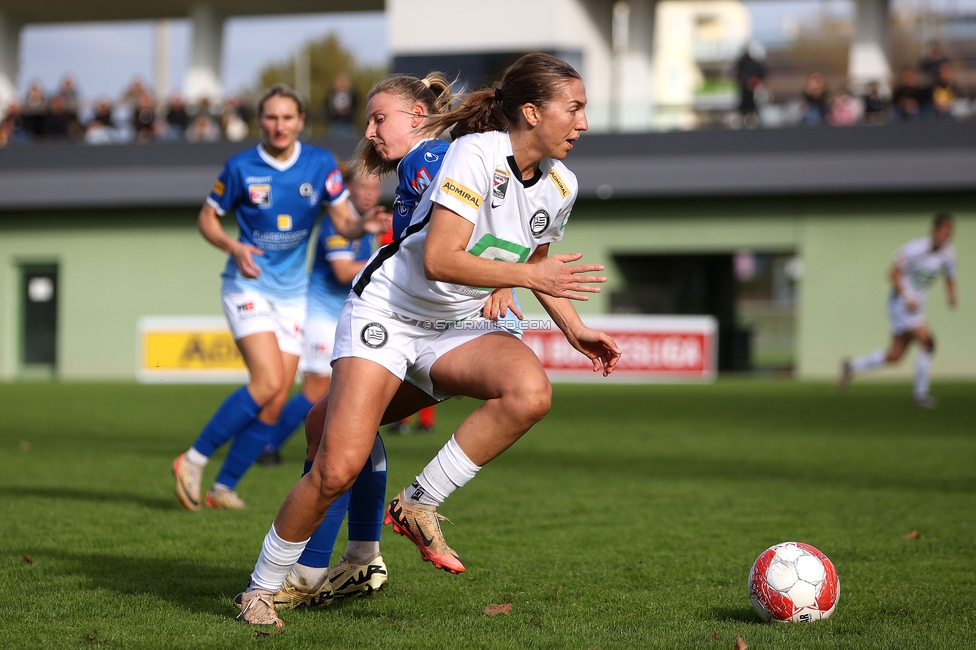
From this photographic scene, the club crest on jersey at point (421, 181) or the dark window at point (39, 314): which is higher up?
the club crest on jersey at point (421, 181)

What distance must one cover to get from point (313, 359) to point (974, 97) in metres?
17.8

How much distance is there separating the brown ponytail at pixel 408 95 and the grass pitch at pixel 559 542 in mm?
1751

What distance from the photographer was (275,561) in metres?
3.90

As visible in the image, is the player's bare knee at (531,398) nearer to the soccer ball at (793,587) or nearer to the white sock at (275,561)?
the white sock at (275,561)

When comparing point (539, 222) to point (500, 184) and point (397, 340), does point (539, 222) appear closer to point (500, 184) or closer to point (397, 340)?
point (500, 184)

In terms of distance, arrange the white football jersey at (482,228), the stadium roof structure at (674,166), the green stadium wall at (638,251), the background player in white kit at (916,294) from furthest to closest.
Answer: the green stadium wall at (638,251) → the stadium roof structure at (674,166) → the background player in white kit at (916,294) → the white football jersey at (482,228)

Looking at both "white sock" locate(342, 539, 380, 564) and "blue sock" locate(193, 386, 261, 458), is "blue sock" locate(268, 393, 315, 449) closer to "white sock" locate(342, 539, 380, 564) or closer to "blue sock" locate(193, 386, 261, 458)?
"blue sock" locate(193, 386, 261, 458)

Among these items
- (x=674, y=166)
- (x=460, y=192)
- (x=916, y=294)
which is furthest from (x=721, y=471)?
(x=674, y=166)

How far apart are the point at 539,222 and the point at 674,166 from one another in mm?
19503

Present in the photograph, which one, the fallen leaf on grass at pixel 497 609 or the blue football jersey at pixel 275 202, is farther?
the blue football jersey at pixel 275 202

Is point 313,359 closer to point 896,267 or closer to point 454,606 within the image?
point 454,606

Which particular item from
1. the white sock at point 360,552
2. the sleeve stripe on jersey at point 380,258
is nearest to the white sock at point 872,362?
the white sock at point 360,552

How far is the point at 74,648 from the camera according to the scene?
11.7 feet

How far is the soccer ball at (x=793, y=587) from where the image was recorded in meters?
4.04
